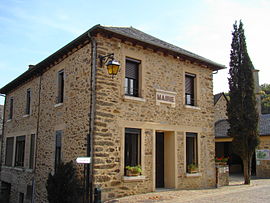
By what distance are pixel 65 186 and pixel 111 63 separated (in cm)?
453

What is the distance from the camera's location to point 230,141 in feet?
67.0

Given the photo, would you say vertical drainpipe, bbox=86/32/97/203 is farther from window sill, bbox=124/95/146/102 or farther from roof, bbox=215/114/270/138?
roof, bbox=215/114/270/138

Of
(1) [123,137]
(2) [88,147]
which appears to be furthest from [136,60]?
(2) [88,147]

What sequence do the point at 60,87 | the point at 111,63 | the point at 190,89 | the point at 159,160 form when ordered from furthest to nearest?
the point at 190,89, the point at 60,87, the point at 159,160, the point at 111,63

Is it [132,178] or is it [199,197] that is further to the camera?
[132,178]

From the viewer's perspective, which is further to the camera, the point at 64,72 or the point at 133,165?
the point at 64,72

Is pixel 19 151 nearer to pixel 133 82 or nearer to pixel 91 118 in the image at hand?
pixel 91 118

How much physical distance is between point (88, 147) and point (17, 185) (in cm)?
828

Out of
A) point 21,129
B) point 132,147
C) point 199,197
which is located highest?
point 21,129

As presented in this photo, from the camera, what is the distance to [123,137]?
1029 cm

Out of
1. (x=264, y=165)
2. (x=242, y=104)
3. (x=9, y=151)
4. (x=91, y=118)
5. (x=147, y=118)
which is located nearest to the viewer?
(x=91, y=118)

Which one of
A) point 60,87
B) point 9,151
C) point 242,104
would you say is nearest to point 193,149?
point 242,104

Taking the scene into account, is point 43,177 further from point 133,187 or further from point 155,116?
point 155,116

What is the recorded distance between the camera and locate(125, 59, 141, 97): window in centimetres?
1108
